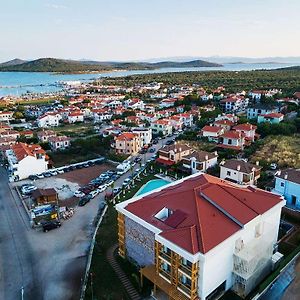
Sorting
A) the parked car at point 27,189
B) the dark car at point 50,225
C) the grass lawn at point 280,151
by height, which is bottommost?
the parked car at point 27,189

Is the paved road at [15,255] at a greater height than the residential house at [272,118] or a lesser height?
lesser

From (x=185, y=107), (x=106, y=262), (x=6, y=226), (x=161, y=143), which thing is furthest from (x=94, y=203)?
(x=185, y=107)

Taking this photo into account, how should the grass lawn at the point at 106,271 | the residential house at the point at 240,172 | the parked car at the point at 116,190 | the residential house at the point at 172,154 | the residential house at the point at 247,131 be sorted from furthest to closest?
1. the residential house at the point at 247,131
2. the residential house at the point at 172,154
3. the parked car at the point at 116,190
4. the residential house at the point at 240,172
5. the grass lawn at the point at 106,271

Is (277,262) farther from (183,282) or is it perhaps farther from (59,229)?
(59,229)

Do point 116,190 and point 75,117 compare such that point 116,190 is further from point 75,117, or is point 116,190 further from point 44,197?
point 75,117

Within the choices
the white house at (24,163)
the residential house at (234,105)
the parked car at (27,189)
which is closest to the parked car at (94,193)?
the parked car at (27,189)

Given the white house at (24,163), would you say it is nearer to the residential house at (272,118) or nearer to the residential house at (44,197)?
the residential house at (44,197)
